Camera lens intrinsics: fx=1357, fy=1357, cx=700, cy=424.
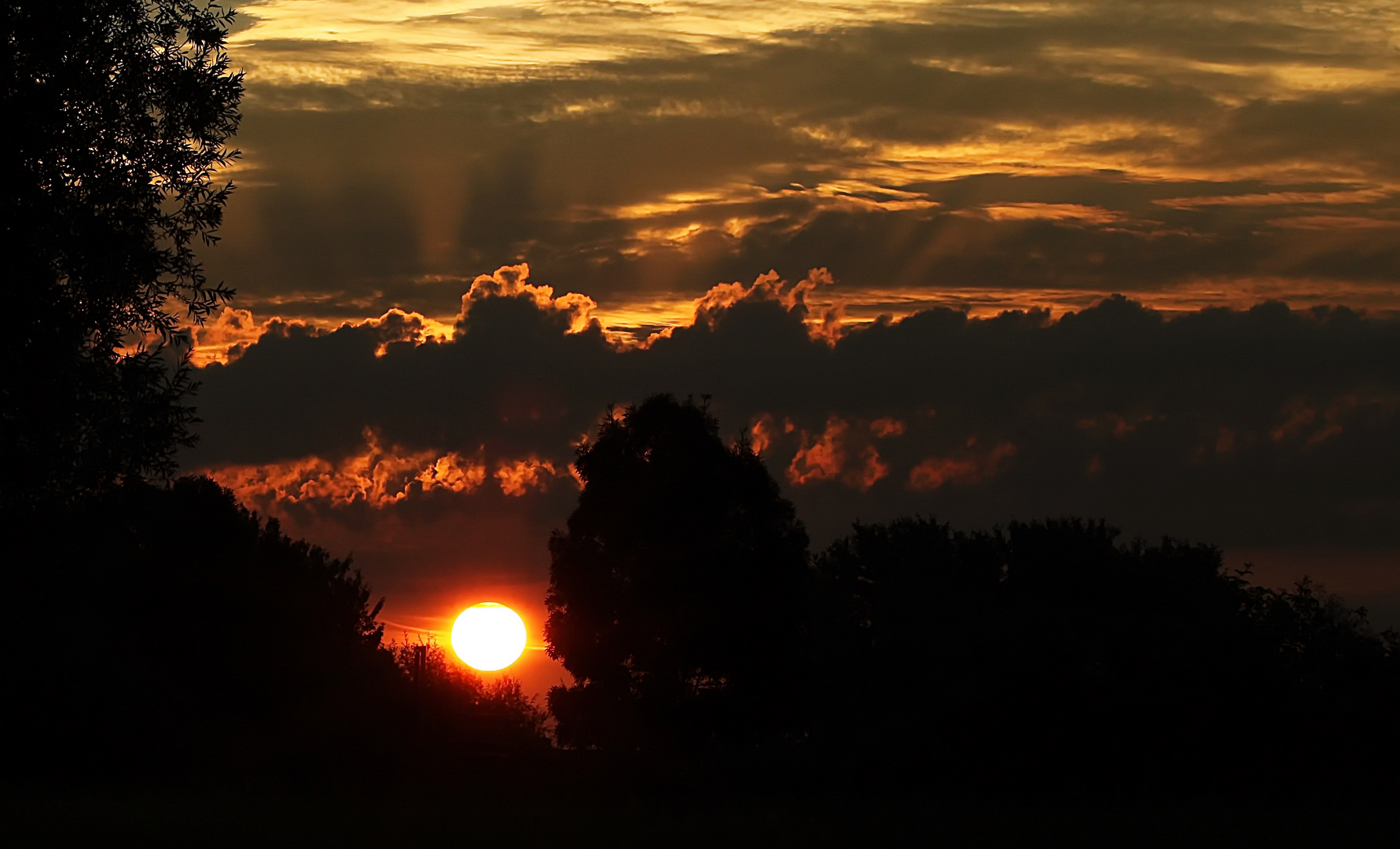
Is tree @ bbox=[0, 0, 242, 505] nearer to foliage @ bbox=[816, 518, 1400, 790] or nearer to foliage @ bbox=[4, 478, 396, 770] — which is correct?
foliage @ bbox=[4, 478, 396, 770]

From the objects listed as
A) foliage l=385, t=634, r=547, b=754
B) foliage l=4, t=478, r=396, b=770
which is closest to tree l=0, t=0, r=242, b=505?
foliage l=4, t=478, r=396, b=770

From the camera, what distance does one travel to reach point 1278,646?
57531 mm

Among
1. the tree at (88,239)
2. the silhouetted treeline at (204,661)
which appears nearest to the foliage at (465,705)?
the silhouetted treeline at (204,661)

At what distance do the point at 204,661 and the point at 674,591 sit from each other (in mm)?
26944

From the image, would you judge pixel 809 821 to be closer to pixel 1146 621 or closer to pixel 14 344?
pixel 14 344

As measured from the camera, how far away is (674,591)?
4825 centimetres

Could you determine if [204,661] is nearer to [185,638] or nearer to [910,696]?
[185,638]

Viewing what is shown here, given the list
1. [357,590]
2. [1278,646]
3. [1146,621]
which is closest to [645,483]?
[1146,621]

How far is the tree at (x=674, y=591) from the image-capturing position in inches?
1866

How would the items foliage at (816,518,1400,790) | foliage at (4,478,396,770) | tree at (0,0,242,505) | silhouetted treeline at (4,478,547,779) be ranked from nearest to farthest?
1. tree at (0,0,242,505)
2. silhouetted treeline at (4,478,547,779)
3. foliage at (4,478,396,770)
4. foliage at (816,518,1400,790)

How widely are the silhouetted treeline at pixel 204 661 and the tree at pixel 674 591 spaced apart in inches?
158

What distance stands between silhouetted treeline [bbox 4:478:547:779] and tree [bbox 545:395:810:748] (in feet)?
13.2

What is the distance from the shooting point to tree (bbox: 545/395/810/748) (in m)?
47.4

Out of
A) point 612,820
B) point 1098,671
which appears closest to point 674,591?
point 1098,671
